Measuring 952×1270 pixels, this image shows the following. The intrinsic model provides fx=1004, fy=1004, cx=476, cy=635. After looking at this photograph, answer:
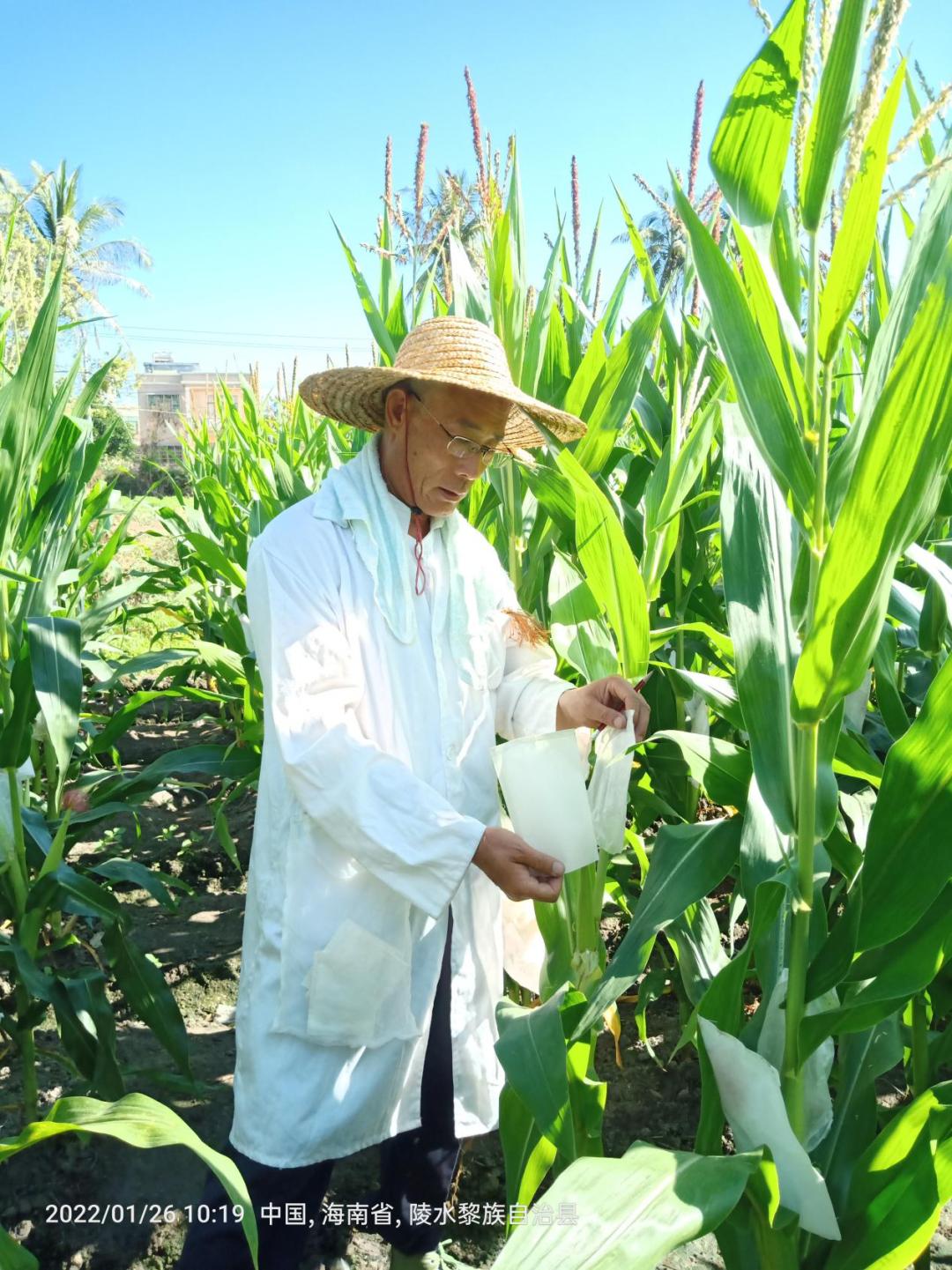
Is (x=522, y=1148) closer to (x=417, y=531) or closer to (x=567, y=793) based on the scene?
(x=567, y=793)

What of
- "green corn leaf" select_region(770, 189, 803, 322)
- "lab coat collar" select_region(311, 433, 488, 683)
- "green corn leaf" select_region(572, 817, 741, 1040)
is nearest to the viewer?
"green corn leaf" select_region(770, 189, 803, 322)

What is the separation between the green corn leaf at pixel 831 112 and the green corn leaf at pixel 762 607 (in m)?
0.32

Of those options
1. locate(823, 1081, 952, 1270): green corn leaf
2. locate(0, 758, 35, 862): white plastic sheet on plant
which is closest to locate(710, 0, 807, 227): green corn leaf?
locate(823, 1081, 952, 1270): green corn leaf

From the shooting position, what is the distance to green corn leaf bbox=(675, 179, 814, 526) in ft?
2.93

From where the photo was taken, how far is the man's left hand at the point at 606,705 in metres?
1.43

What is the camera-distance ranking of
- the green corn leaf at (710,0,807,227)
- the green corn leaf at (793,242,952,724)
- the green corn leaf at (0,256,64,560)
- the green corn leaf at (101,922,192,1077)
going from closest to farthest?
the green corn leaf at (793,242,952,724) → the green corn leaf at (710,0,807,227) → the green corn leaf at (0,256,64,560) → the green corn leaf at (101,922,192,1077)

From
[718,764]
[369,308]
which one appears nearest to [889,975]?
[718,764]

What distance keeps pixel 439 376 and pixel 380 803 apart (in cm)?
60

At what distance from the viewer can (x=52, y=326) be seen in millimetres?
1697

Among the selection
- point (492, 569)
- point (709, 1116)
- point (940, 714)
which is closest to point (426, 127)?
point (492, 569)

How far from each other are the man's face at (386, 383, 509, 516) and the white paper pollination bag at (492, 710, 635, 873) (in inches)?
16.6

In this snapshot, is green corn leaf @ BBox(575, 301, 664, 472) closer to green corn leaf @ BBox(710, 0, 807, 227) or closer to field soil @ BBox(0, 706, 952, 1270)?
green corn leaf @ BBox(710, 0, 807, 227)

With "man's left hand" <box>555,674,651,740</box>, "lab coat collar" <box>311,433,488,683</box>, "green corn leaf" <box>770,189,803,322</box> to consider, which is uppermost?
"green corn leaf" <box>770,189,803,322</box>

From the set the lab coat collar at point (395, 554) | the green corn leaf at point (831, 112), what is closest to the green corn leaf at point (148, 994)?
the lab coat collar at point (395, 554)
